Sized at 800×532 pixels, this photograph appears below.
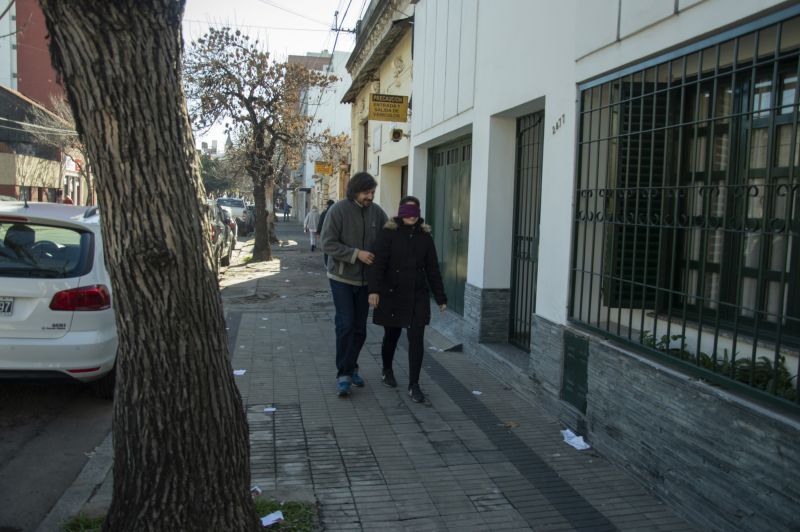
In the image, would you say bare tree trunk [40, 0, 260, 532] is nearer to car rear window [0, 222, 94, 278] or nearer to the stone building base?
the stone building base

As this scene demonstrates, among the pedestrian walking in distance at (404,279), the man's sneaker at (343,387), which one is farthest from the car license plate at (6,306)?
the pedestrian walking in distance at (404,279)

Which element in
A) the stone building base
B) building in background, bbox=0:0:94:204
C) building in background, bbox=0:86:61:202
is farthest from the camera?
building in background, bbox=0:0:94:204

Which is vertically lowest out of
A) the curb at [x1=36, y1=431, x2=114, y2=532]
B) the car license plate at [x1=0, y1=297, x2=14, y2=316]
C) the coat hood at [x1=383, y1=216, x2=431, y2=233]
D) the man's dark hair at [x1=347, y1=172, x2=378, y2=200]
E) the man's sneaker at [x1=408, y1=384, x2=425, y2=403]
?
the curb at [x1=36, y1=431, x2=114, y2=532]

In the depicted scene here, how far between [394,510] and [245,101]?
55.7ft

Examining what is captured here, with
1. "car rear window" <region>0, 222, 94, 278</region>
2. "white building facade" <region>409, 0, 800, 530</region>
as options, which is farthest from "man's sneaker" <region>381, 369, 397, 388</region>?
"car rear window" <region>0, 222, 94, 278</region>

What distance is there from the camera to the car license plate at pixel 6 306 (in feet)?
17.1

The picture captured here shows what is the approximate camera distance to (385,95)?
38.9 ft

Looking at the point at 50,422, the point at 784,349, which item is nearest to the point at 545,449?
the point at 784,349

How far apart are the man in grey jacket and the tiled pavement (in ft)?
1.41

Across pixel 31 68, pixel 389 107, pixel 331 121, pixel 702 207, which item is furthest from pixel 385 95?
pixel 31 68

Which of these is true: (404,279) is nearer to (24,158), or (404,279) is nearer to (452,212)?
(452,212)

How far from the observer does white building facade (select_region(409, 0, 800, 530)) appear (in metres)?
Result: 3.50

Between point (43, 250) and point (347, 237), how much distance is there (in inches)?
97.5

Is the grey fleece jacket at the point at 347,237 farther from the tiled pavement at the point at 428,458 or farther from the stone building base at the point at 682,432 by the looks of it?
the stone building base at the point at 682,432
